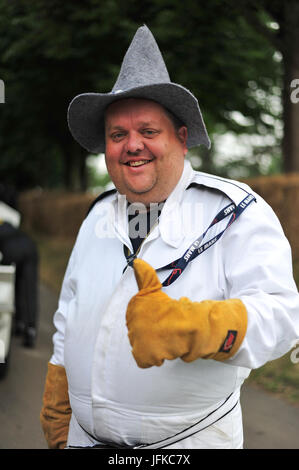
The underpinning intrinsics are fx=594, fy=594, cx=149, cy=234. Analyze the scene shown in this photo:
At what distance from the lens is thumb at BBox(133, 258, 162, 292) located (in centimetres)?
158

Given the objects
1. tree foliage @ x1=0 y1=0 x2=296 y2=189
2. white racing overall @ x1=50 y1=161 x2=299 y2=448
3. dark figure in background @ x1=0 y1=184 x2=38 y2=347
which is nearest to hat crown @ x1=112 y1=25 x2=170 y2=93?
white racing overall @ x1=50 y1=161 x2=299 y2=448

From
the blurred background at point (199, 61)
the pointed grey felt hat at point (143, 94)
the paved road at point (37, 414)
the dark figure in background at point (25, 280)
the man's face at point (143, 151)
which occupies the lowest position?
the paved road at point (37, 414)

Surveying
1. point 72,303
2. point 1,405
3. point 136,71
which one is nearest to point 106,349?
point 72,303

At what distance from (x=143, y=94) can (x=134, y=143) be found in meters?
0.18

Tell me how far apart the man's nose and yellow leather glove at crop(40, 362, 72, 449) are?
0.96 metres

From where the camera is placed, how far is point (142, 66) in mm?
2221

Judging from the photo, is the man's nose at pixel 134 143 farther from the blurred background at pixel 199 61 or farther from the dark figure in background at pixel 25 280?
the dark figure in background at pixel 25 280

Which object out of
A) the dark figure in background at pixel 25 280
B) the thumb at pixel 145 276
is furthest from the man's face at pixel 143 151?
the dark figure in background at pixel 25 280

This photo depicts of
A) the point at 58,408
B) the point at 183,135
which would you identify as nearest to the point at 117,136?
the point at 183,135

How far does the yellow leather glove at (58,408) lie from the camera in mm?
2443

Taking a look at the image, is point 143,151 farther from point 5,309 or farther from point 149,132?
point 5,309

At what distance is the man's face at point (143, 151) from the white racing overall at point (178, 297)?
71 millimetres

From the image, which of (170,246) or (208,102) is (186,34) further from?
(170,246)

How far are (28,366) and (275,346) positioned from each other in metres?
4.69
